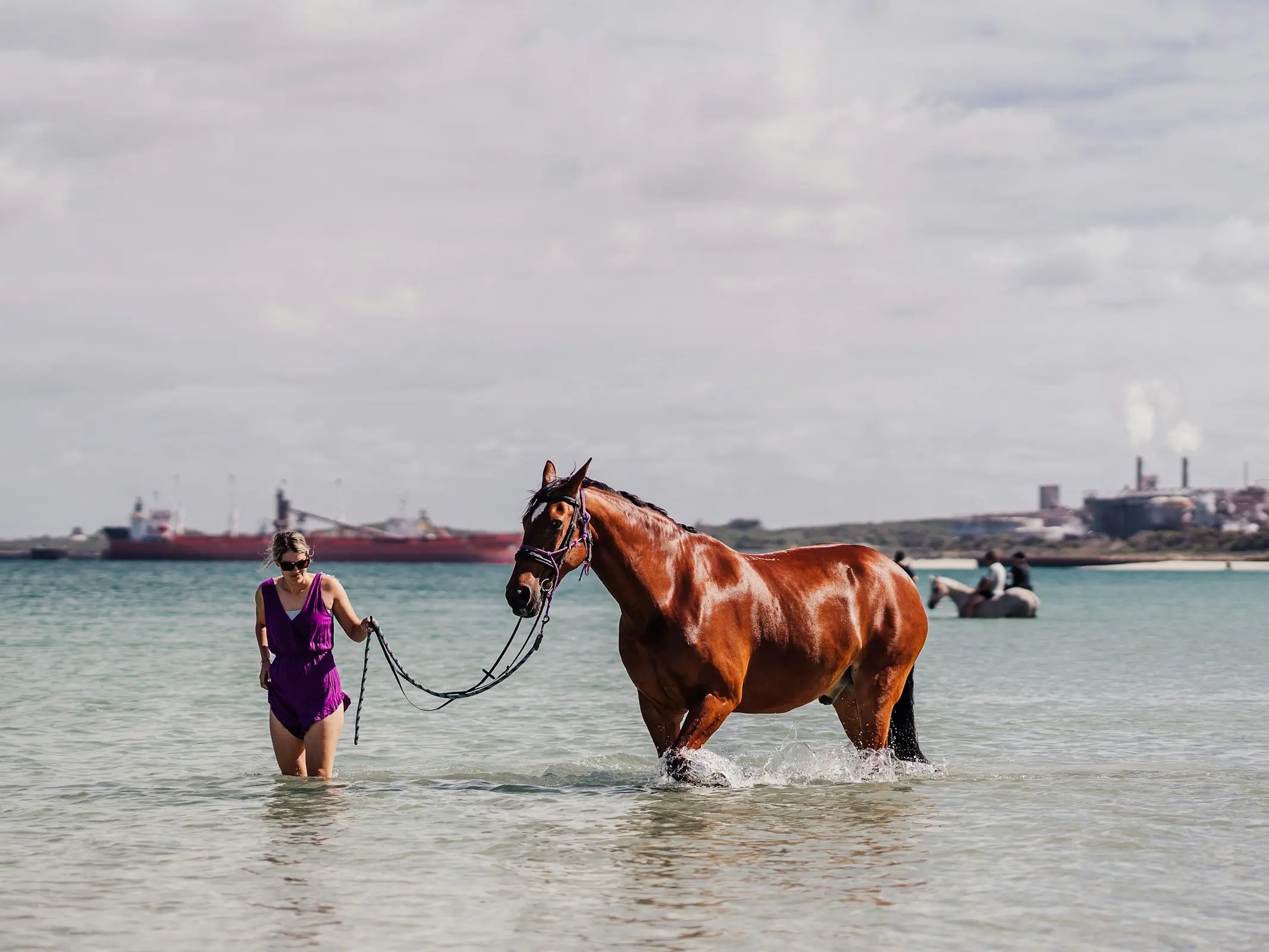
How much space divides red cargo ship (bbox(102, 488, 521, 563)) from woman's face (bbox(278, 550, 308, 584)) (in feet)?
445

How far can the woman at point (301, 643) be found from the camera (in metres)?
9.34

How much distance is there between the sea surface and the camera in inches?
272

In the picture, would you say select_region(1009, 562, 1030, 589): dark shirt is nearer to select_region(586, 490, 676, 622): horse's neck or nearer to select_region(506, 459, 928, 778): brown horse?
select_region(506, 459, 928, 778): brown horse

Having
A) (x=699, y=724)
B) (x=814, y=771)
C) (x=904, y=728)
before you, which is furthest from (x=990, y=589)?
(x=699, y=724)

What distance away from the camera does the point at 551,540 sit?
30.2 feet

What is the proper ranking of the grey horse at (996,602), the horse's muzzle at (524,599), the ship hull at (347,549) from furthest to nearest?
the ship hull at (347,549) → the grey horse at (996,602) → the horse's muzzle at (524,599)

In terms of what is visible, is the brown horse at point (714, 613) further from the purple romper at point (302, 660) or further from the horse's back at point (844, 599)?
the purple romper at point (302, 660)

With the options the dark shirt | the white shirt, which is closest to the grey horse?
the white shirt

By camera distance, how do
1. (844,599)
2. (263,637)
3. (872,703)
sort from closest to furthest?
(263,637) → (844,599) → (872,703)

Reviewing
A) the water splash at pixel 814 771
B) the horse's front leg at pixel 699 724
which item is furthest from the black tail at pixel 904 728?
the horse's front leg at pixel 699 724

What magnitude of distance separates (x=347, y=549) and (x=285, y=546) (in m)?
147

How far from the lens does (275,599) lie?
31.0 feet

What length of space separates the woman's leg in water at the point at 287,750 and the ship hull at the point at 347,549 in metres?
137

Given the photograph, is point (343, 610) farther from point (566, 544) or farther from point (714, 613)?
point (714, 613)
